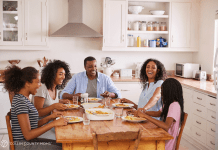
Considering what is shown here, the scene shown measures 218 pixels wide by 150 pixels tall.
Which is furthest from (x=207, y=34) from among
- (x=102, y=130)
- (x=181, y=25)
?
(x=102, y=130)

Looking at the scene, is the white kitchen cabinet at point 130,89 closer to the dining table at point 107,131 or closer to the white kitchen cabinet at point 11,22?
the white kitchen cabinet at point 11,22

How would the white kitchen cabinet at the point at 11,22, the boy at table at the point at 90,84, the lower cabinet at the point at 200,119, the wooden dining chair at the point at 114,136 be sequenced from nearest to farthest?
1. the wooden dining chair at the point at 114,136
2. the lower cabinet at the point at 200,119
3. the boy at table at the point at 90,84
4. the white kitchen cabinet at the point at 11,22

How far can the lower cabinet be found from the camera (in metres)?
3.35

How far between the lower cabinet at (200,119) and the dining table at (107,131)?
65.0 inches

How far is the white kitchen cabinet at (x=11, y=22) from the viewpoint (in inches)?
176

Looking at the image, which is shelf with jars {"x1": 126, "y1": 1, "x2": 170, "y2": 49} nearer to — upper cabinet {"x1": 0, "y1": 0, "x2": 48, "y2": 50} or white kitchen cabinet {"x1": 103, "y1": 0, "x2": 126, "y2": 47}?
white kitchen cabinet {"x1": 103, "y1": 0, "x2": 126, "y2": 47}

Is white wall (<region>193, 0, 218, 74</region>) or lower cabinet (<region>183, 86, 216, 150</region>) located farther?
white wall (<region>193, 0, 218, 74</region>)

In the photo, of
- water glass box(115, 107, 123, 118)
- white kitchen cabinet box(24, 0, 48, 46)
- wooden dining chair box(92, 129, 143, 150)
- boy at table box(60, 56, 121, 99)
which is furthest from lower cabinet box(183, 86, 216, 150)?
white kitchen cabinet box(24, 0, 48, 46)

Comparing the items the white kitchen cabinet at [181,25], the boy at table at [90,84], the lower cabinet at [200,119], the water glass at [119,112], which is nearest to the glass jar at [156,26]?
the white kitchen cabinet at [181,25]

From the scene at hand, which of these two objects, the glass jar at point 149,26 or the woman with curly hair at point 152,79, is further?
the glass jar at point 149,26

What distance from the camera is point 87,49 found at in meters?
5.03

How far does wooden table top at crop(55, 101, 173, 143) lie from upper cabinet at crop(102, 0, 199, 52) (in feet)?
9.10

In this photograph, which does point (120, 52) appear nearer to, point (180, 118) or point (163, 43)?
point (163, 43)

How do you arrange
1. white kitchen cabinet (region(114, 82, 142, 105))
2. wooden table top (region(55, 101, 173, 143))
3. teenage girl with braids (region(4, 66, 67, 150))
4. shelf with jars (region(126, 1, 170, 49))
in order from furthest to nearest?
shelf with jars (region(126, 1, 170, 49)) → white kitchen cabinet (region(114, 82, 142, 105)) → teenage girl with braids (region(4, 66, 67, 150)) → wooden table top (region(55, 101, 173, 143))
